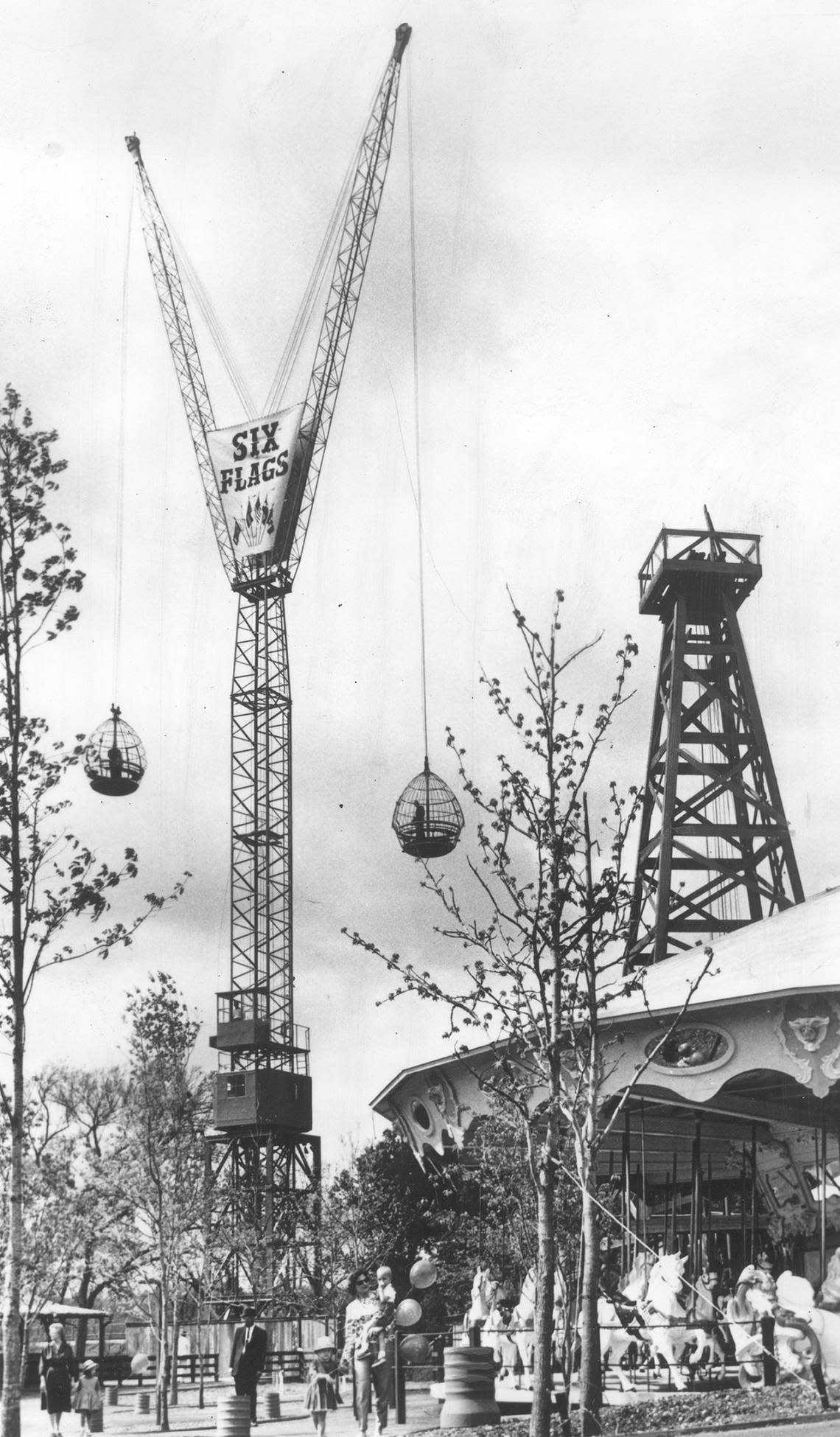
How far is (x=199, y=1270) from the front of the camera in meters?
56.1

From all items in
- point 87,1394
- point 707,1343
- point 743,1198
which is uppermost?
point 743,1198

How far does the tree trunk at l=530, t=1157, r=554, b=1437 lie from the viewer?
16781mm

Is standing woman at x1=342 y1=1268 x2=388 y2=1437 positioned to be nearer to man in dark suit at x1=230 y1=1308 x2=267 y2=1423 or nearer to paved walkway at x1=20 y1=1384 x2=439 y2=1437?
paved walkway at x1=20 y1=1384 x2=439 y2=1437

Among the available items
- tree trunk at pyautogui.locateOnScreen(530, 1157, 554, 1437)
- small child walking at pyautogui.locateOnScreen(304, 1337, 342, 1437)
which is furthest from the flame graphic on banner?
tree trunk at pyautogui.locateOnScreen(530, 1157, 554, 1437)

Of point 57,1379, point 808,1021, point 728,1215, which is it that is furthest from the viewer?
point 728,1215

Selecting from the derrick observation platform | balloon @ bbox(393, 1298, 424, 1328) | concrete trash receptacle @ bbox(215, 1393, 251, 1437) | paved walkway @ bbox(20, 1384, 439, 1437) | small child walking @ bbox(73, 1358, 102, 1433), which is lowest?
paved walkway @ bbox(20, 1384, 439, 1437)

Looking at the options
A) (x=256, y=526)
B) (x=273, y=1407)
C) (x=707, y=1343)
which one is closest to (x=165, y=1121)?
(x=273, y=1407)

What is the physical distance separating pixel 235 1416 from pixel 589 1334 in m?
5.36

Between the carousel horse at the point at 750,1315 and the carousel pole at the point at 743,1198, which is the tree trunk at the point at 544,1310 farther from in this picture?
the carousel pole at the point at 743,1198

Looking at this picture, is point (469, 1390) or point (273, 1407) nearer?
point (469, 1390)

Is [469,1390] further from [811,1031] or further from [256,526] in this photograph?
[256,526]

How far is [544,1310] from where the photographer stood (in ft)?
56.5

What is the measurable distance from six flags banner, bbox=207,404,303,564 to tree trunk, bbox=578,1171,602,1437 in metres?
50.8

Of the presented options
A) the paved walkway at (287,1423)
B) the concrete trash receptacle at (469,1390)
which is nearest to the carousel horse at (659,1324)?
the paved walkway at (287,1423)
